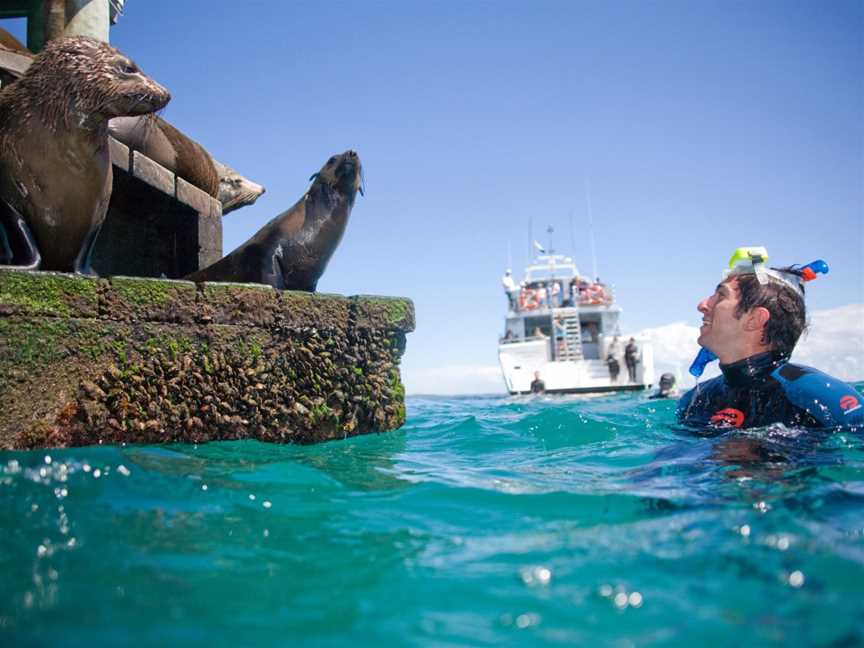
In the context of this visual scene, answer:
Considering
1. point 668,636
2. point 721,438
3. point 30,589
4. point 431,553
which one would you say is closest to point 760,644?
point 668,636

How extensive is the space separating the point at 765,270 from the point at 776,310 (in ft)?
0.84

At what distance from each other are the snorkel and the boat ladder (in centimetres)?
2377

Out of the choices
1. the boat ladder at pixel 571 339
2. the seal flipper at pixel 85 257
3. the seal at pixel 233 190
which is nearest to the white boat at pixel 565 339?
the boat ladder at pixel 571 339

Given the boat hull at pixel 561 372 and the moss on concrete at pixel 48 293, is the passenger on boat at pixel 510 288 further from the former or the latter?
the moss on concrete at pixel 48 293

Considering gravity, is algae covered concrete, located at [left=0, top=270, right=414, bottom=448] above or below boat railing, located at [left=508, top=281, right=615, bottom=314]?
below

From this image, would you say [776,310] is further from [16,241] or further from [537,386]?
[537,386]

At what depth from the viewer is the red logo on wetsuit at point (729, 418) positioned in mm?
3725

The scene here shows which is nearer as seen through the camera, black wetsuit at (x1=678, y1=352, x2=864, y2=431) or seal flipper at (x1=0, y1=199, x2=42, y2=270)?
seal flipper at (x1=0, y1=199, x2=42, y2=270)

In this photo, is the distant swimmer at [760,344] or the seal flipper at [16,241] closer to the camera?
the seal flipper at [16,241]

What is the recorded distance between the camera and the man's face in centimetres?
379

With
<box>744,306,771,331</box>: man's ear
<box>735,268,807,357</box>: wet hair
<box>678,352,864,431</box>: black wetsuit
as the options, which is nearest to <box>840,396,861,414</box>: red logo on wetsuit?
<box>678,352,864,431</box>: black wetsuit

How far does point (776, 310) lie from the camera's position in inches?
148

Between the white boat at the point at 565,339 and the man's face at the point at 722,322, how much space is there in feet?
71.7

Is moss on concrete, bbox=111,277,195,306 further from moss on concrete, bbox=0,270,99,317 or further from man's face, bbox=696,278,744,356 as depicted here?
man's face, bbox=696,278,744,356
